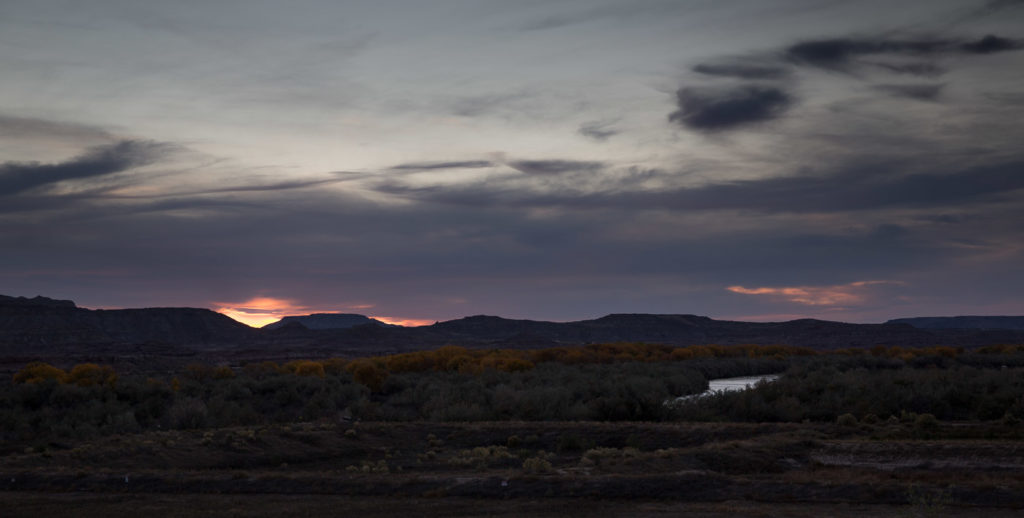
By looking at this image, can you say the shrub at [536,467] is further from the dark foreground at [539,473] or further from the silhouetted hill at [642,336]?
the silhouetted hill at [642,336]

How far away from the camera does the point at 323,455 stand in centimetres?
2984

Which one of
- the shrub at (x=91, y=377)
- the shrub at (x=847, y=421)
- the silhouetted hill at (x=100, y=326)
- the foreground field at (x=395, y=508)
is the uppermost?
the silhouetted hill at (x=100, y=326)

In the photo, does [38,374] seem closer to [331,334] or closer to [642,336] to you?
[331,334]

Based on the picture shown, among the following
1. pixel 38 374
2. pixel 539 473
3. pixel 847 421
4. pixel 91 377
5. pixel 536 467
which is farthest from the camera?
pixel 38 374

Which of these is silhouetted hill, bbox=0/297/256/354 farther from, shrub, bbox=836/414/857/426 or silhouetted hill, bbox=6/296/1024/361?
shrub, bbox=836/414/857/426

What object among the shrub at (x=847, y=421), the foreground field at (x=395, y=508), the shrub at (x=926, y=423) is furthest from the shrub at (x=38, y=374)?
the shrub at (x=926, y=423)

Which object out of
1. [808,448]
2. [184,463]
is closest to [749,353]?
[808,448]

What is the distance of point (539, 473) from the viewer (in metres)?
21.3

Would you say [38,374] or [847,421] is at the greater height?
[38,374]

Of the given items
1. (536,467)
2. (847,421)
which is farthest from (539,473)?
(847,421)

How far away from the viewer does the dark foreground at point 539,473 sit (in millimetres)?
17891

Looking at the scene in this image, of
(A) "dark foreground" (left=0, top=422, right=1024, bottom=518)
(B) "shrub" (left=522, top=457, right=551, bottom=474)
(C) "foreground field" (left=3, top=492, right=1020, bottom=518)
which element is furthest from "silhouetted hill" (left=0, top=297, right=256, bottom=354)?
(B) "shrub" (left=522, top=457, right=551, bottom=474)

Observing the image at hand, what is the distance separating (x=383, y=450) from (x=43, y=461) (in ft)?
35.2

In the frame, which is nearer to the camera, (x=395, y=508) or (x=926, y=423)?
(x=395, y=508)
